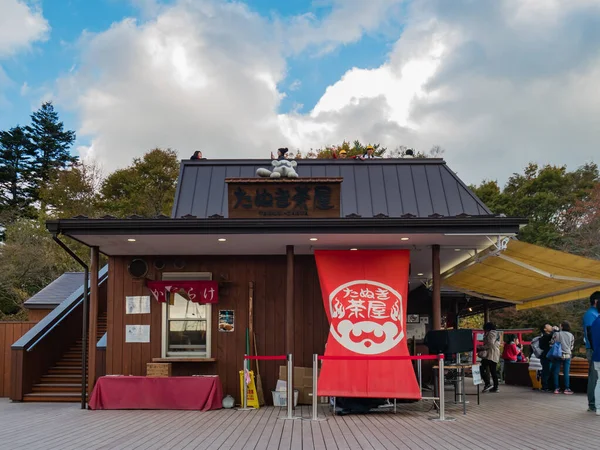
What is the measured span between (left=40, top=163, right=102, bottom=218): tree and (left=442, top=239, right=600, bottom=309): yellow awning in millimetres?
22387

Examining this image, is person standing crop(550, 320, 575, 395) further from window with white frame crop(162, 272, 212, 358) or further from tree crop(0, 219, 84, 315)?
tree crop(0, 219, 84, 315)

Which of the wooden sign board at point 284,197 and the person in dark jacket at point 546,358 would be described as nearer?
the wooden sign board at point 284,197

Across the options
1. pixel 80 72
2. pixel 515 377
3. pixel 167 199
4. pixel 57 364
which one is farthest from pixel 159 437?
pixel 167 199

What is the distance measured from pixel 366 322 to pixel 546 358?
6.05 meters

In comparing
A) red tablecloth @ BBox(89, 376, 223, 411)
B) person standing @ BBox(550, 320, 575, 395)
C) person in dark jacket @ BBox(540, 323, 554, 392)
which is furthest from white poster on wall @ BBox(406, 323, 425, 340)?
red tablecloth @ BBox(89, 376, 223, 411)

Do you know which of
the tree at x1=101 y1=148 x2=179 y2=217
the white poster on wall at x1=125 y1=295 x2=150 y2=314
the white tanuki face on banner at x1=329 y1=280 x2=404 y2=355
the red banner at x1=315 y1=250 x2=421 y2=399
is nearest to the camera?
the red banner at x1=315 y1=250 x2=421 y2=399

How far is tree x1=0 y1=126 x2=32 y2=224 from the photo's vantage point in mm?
39781

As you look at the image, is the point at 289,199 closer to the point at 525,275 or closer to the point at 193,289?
the point at 193,289

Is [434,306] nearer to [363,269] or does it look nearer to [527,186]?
[363,269]

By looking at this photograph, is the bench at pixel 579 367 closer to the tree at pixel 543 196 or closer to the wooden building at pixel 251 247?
the wooden building at pixel 251 247

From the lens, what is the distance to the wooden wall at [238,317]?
11.9 metres

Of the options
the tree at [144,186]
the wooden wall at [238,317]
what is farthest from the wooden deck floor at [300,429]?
the tree at [144,186]

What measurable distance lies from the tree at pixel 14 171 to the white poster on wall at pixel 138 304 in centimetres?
2879

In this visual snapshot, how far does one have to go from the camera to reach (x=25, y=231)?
30.5m
